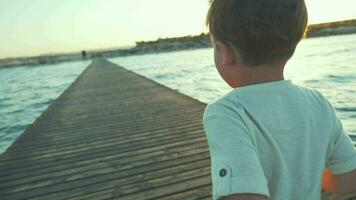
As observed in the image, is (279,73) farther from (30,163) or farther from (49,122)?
(49,122)

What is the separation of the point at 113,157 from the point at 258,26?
4.68 metres

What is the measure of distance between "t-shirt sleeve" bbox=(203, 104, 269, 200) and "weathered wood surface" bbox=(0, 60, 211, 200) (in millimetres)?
2867

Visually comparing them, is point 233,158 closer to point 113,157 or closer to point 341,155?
point 341,155

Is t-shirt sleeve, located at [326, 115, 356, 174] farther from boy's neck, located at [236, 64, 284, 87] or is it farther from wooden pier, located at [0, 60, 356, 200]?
wooden pier, located at [0, 60, 356, 200]

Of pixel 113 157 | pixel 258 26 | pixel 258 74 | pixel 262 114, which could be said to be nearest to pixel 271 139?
pixel 262 114

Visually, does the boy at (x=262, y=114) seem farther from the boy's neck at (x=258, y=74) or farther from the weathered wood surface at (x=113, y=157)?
the weathered wood surface at (x=113, y=157)

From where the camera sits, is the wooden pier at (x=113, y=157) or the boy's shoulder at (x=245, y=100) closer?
the boy's shoulder at (x=245, y=100)

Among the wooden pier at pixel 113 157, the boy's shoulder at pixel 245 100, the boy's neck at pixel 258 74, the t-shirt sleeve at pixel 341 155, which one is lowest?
the wooden pier at pixel 113 157

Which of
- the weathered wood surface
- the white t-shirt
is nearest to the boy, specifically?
the white t-shirt

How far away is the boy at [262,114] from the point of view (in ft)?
3.67

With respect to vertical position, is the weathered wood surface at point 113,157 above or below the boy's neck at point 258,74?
below

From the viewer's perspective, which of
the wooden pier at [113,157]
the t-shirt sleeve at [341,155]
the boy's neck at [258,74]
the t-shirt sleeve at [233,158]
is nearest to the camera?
the t-shirt sleeve at [233,158]

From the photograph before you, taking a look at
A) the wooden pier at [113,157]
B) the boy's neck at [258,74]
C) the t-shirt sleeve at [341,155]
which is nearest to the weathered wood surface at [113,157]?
the wooden pier at [113,157]

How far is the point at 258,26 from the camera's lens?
112 centimetres
